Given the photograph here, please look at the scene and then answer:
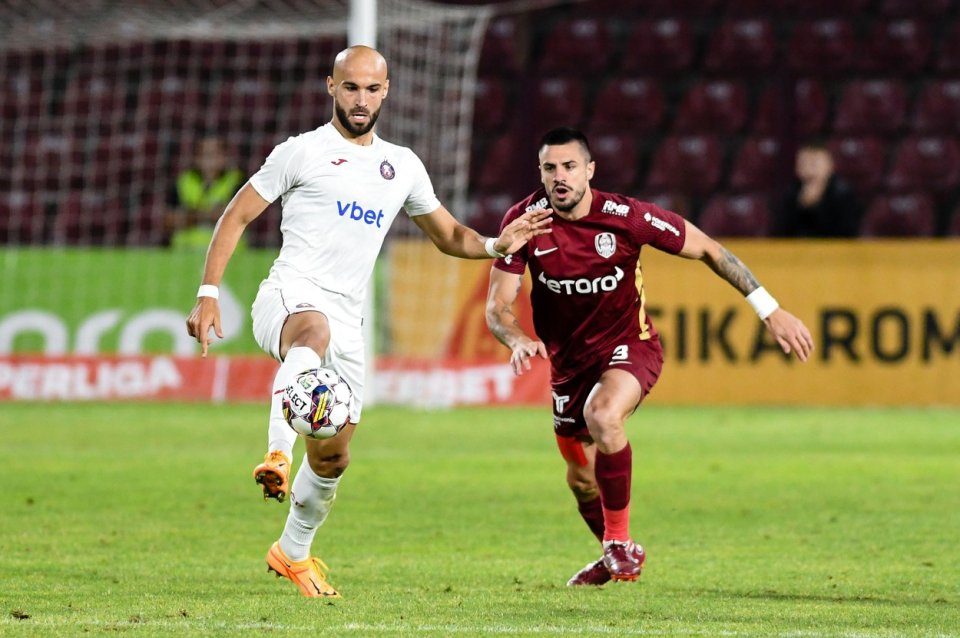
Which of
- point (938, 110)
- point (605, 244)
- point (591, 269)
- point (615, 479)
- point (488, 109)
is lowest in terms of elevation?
point (615, 479)

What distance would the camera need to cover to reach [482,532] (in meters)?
8.36

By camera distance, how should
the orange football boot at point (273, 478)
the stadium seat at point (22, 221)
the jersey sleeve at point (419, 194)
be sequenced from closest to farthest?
the orange football boot at point (273, 478), the jersey sleeve at point (419, 194), the stadium seat at point (22, 221)

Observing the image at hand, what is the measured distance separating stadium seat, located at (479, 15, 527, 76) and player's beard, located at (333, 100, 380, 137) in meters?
14.9

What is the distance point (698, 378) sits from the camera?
1606 centimetres

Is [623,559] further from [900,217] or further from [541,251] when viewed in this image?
[900,217]

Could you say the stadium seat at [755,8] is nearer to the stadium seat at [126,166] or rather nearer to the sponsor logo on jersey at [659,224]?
the stadium seat at [126,166]

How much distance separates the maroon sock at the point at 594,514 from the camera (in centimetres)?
755

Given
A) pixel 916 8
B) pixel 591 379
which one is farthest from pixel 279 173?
pixel 916 8

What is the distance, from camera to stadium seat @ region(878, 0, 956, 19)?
21.4 m

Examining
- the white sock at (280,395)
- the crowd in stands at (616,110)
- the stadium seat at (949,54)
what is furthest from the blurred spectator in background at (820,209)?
the white sock at (280,395)

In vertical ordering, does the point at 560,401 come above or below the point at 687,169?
below

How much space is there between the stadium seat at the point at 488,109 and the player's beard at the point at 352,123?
576 inches

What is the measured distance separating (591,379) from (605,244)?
0.59 m

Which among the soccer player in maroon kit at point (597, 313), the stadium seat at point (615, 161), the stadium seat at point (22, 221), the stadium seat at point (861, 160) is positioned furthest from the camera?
the stadium seat at point (615, 161)
